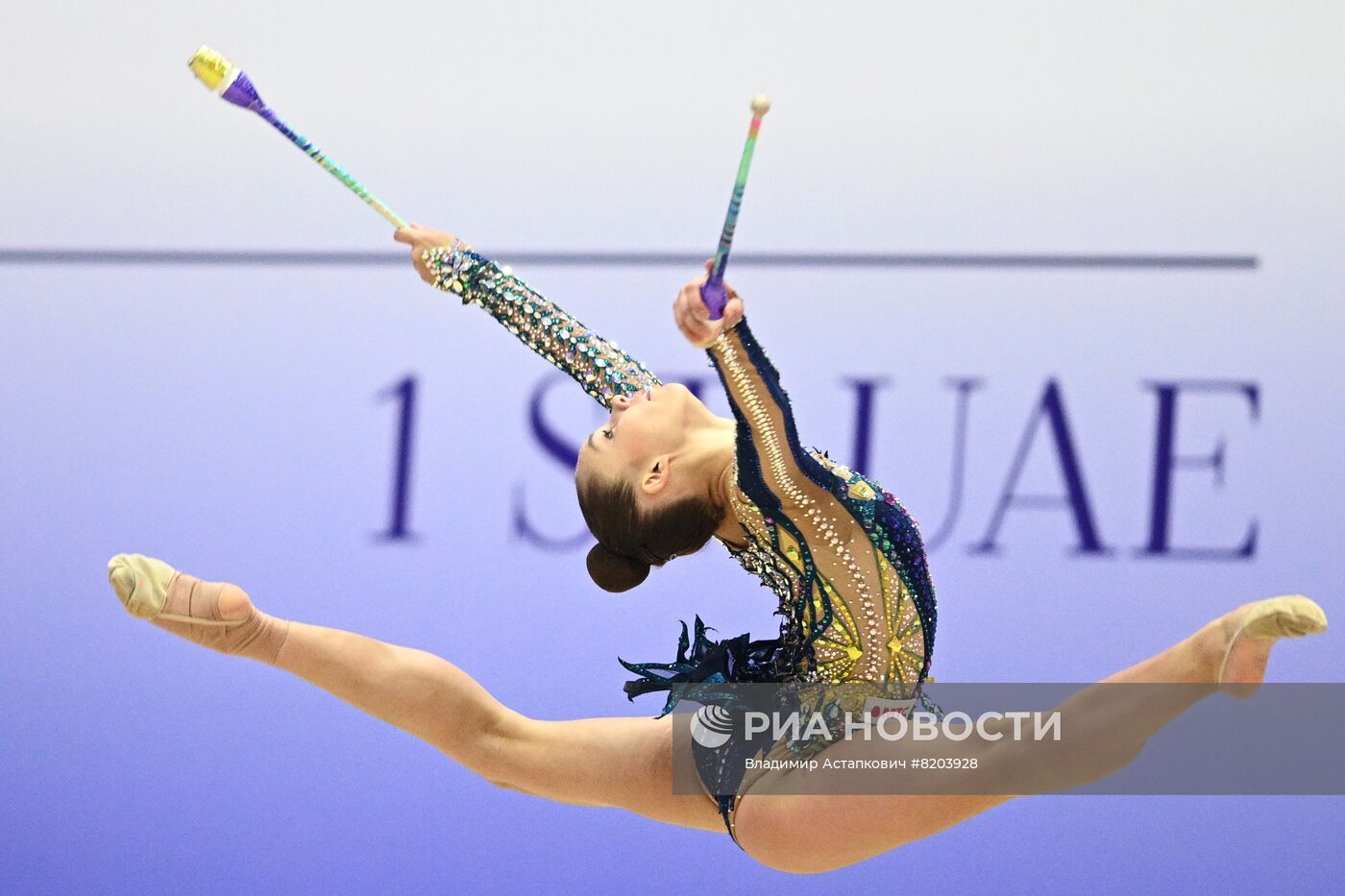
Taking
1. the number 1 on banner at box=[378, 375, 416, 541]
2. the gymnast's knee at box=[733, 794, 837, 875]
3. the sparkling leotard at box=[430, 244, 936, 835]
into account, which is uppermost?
the number 1 on banner at box=[378, 375, 416, 541]

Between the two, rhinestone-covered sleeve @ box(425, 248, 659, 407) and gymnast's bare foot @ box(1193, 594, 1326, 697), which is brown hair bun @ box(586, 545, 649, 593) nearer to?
rhinestone-covered sleeve @ box(425, 248, 659, 407)

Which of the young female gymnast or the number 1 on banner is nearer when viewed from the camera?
the young female gymnast

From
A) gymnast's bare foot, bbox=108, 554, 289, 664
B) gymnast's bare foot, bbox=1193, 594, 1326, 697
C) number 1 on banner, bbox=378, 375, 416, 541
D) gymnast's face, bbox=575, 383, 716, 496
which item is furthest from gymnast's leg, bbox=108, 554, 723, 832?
number 1 on banner, bbox=378, 375, 416, 541

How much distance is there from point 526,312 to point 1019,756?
0.88 metres

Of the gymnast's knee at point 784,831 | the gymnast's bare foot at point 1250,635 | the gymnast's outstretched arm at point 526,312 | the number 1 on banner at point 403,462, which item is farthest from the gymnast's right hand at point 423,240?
the gymnast's bare foot at point 1250,635

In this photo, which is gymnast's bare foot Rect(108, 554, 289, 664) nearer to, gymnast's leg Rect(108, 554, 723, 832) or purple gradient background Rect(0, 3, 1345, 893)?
gymnast's leg Rect(108, 554, 723, 832)

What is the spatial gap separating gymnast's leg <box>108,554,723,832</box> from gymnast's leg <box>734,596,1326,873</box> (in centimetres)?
19

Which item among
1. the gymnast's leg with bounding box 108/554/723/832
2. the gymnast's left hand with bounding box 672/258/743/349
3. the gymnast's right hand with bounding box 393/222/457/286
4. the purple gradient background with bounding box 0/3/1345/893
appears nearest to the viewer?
the gymnast's left hand with bounding box 672/258/743/349

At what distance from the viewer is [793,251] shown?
3.22m

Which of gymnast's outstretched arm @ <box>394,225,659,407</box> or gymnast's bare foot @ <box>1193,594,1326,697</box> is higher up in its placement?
→ gymnast's outstretched arm @ <box>394,225,659,407</box>

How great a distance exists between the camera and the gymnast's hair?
210cm

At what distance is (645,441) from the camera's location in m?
2.11

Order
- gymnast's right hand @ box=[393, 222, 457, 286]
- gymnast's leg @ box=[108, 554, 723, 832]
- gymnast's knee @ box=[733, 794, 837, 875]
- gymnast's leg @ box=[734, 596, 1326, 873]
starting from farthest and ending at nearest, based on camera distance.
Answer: gymnast's right hand @ box=[393, 222, 457, 286] < gymnast's leg @ box=[108, 554, 723, 832] < gymnast's knee @ box=[733, 794, 837, 875] < gymnast's leg @ box=[734, 596, 1326, 873]

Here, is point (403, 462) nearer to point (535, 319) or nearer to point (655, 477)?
point (535, 319)
